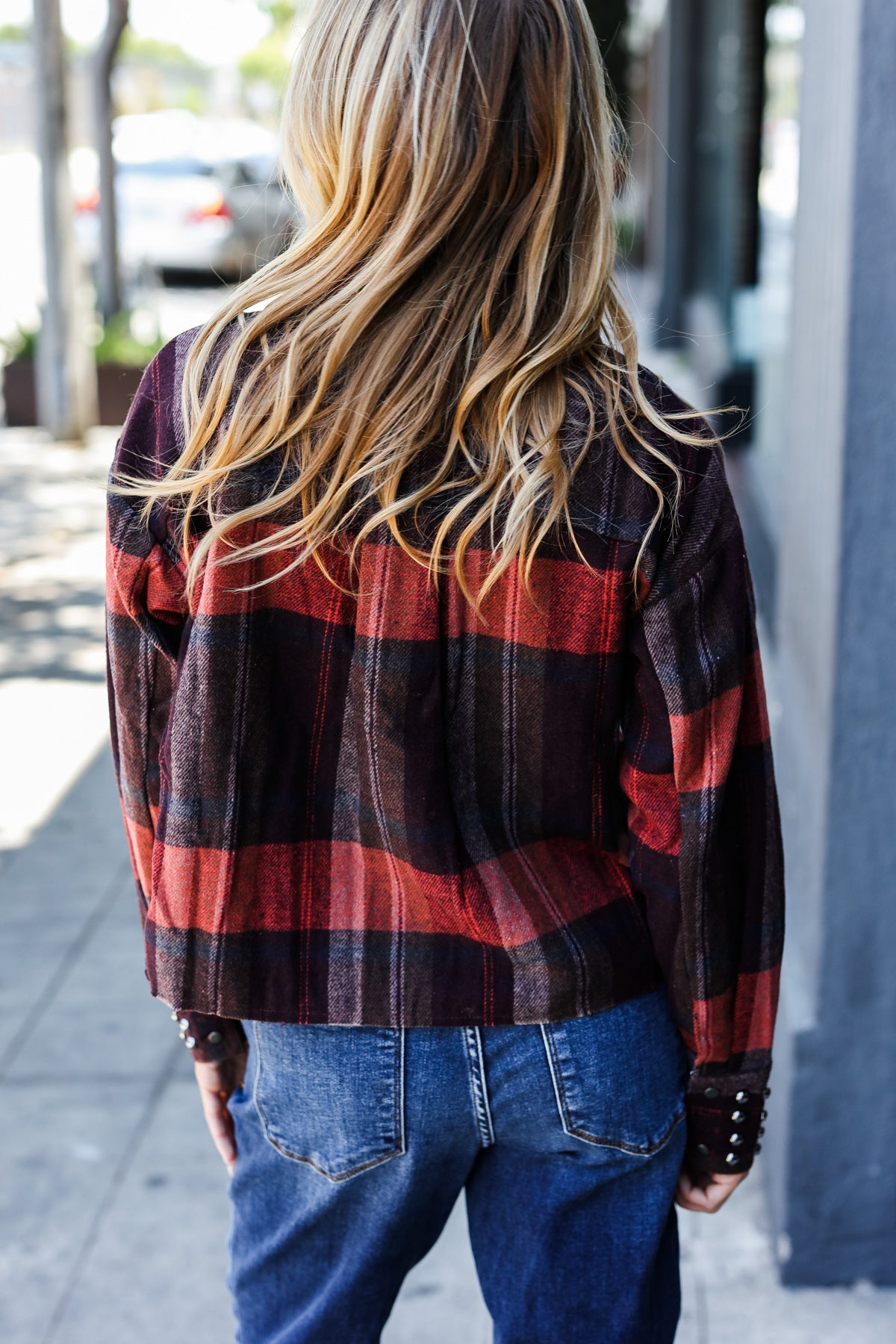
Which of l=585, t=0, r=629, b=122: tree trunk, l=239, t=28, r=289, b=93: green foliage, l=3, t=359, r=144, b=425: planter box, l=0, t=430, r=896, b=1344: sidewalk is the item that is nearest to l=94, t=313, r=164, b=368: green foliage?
l=3, t=359, r=144, b=425: planter box

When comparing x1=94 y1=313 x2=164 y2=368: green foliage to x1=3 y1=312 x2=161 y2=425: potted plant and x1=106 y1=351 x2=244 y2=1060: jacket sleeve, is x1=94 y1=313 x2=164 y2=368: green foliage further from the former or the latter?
A: x1=106 y1=351 x2=244 y2=1060: jacket sleeve

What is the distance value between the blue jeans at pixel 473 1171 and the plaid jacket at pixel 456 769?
0.05m

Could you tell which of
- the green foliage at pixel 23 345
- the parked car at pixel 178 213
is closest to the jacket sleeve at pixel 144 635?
the green foliage at pixel 23 345

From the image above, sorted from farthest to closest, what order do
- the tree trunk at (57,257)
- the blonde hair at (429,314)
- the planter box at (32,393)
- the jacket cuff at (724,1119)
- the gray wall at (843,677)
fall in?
the planter box at (32,393) < the tree trunk at (57,257) < the gray wall at (843,677) < the jacket cuff at (724,1119) < the blonde hair at (429,314)

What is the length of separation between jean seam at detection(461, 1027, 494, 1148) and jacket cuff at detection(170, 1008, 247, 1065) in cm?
33

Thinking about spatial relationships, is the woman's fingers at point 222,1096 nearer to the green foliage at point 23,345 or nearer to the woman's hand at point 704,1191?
the woman's hand at point 704,1191

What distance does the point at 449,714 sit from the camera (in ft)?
4.78

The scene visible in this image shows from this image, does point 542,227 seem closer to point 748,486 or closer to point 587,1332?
point 587,1332

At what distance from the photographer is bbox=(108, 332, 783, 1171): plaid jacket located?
4.65 ft

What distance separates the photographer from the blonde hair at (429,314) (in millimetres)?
1335

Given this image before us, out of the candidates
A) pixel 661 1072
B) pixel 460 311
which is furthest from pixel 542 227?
pixel 661 1072

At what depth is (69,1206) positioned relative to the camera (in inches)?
116

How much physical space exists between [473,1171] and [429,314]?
941 millimetres

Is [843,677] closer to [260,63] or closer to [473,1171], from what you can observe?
[473,1171]
